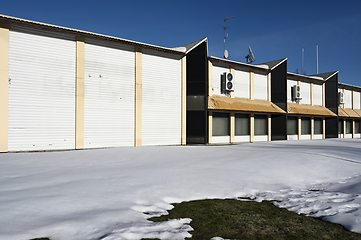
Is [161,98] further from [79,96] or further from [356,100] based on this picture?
[356,100]

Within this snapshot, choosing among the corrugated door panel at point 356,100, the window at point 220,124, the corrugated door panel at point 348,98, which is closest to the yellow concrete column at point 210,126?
the window at point 220,124

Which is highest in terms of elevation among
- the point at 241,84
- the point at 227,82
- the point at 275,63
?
the point at 275,63

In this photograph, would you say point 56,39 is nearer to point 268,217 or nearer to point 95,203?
point 95,203

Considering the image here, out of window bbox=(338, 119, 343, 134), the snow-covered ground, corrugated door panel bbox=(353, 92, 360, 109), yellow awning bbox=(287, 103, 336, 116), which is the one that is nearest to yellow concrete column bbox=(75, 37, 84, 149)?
the snow-covered ground

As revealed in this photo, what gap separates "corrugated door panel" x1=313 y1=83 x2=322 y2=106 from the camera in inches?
1330

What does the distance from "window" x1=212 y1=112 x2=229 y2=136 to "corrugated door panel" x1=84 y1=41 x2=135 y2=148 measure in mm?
7963

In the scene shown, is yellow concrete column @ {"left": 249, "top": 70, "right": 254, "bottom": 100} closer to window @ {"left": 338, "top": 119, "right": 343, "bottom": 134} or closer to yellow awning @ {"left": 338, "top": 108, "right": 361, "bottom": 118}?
yellow awning @ {"left": 338, "top": 108, "right": 361, "bottom": 118}

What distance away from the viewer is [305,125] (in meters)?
32.3

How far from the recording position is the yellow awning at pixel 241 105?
926 inches

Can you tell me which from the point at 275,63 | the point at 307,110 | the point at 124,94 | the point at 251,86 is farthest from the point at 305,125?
the point at 124,94

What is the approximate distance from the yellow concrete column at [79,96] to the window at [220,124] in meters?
11.5

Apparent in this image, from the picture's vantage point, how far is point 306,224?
513cm

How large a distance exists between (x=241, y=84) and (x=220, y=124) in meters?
4.71

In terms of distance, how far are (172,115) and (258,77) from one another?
11.2m
